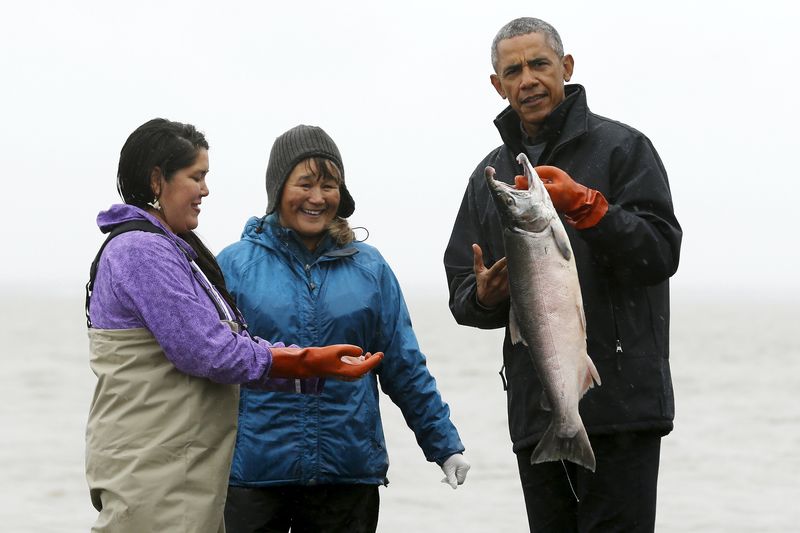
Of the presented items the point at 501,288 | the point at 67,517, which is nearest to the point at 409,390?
the point at 501,288

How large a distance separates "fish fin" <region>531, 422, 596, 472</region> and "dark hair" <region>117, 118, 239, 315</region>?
1.61 m

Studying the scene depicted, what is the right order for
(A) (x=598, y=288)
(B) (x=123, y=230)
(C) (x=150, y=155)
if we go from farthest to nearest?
(A) (x=598, y=288)
(C) (x=150, y=155)
(B) (x=123, y=230)

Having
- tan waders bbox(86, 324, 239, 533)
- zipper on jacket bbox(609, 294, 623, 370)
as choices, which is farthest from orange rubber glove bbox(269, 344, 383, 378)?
zipper on jacket bbox(609, 294, 623, 370)

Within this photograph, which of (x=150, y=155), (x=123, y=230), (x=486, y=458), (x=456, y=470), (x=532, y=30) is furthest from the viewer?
(x=486, y=458)

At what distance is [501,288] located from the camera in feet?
15.5

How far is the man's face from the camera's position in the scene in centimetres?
488

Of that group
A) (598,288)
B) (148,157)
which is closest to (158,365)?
(148,157)

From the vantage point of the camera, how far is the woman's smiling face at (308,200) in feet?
17.8

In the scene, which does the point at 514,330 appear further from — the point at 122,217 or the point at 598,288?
the point at 122,217

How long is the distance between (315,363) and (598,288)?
44.5 inches

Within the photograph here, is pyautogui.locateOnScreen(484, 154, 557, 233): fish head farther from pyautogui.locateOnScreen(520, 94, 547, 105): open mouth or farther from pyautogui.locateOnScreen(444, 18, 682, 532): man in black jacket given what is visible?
pyautogui.locateOnScreen(520, 94, 547, 105): open mouth

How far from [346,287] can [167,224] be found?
1.18 meters

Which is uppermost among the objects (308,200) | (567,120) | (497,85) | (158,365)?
(497,85)

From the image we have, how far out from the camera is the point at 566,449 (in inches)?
175
